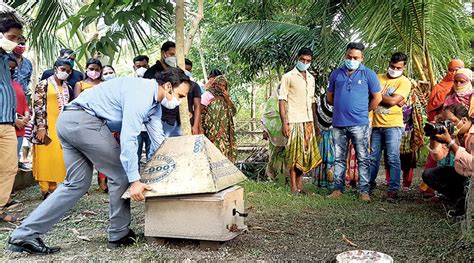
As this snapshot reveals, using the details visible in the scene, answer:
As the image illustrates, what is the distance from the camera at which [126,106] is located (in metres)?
3.13

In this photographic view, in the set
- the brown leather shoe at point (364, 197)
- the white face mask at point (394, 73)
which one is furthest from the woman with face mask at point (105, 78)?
the white face mask at point (394, 73)

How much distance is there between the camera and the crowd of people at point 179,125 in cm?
325

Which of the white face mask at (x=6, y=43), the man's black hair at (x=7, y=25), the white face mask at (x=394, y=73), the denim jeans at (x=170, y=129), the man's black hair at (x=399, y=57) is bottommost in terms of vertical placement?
the denim jeans at (x=170, y=129)

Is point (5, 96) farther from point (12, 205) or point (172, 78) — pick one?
point (172, 78)

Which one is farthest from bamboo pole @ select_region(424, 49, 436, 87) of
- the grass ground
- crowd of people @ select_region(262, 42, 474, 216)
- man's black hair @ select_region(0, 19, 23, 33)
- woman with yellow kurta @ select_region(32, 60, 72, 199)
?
man's black hair @ select_region(0, 19, 23, 33)

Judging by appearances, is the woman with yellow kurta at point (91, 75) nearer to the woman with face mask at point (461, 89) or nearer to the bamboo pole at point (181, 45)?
the bamboo pole at point (181, 45)

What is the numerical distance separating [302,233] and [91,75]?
2.88 metres

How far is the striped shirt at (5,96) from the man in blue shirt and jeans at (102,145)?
3.54ft

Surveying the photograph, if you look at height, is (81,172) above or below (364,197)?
above

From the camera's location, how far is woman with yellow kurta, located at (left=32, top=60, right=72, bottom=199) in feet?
16.5

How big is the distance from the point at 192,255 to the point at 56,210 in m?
0.94

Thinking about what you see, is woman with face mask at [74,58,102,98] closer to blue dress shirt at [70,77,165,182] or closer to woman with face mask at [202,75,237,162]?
woman with face mask at [202,75,237,162]

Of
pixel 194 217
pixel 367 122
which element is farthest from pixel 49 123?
pixel 367 122

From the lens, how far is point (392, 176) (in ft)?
17.1
